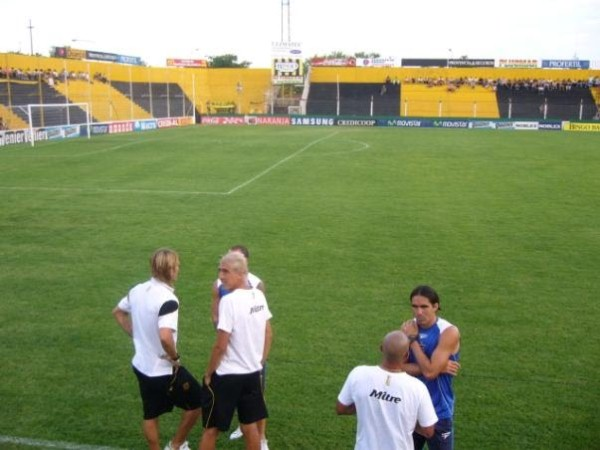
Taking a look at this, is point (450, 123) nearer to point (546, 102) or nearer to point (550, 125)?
point (550, 125)

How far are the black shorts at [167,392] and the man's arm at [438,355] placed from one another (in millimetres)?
1802

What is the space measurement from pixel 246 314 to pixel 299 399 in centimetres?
202

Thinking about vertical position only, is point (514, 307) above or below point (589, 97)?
below

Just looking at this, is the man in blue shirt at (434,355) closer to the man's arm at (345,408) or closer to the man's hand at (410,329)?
the man's hand at (410,329)

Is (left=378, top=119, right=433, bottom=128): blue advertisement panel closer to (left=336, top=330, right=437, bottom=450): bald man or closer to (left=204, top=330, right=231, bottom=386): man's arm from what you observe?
(left=204, top=330, right=231, bottom=386): man's arm

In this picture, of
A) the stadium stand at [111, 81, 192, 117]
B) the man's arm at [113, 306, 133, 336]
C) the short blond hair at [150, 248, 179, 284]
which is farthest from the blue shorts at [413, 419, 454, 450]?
the stadium stand at [111, 81, 192, 117]

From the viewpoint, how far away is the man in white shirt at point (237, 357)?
15.2 ft

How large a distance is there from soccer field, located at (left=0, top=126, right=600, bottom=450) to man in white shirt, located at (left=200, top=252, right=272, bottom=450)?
0.88 meters

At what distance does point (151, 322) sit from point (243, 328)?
71cm

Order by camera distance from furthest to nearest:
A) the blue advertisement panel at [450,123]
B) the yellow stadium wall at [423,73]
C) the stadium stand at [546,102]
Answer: the yellow stadium wall at [423,73] < the stadium stand at [546,102] < the blue advertisement panel at [450,123]

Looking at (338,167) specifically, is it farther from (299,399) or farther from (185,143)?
(299,399)

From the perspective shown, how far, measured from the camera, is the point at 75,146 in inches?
1281

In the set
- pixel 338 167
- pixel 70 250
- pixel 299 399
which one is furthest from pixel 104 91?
pixel 299 399

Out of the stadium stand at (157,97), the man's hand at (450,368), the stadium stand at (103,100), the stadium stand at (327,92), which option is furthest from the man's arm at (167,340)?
the stadium stand at (157,97)
